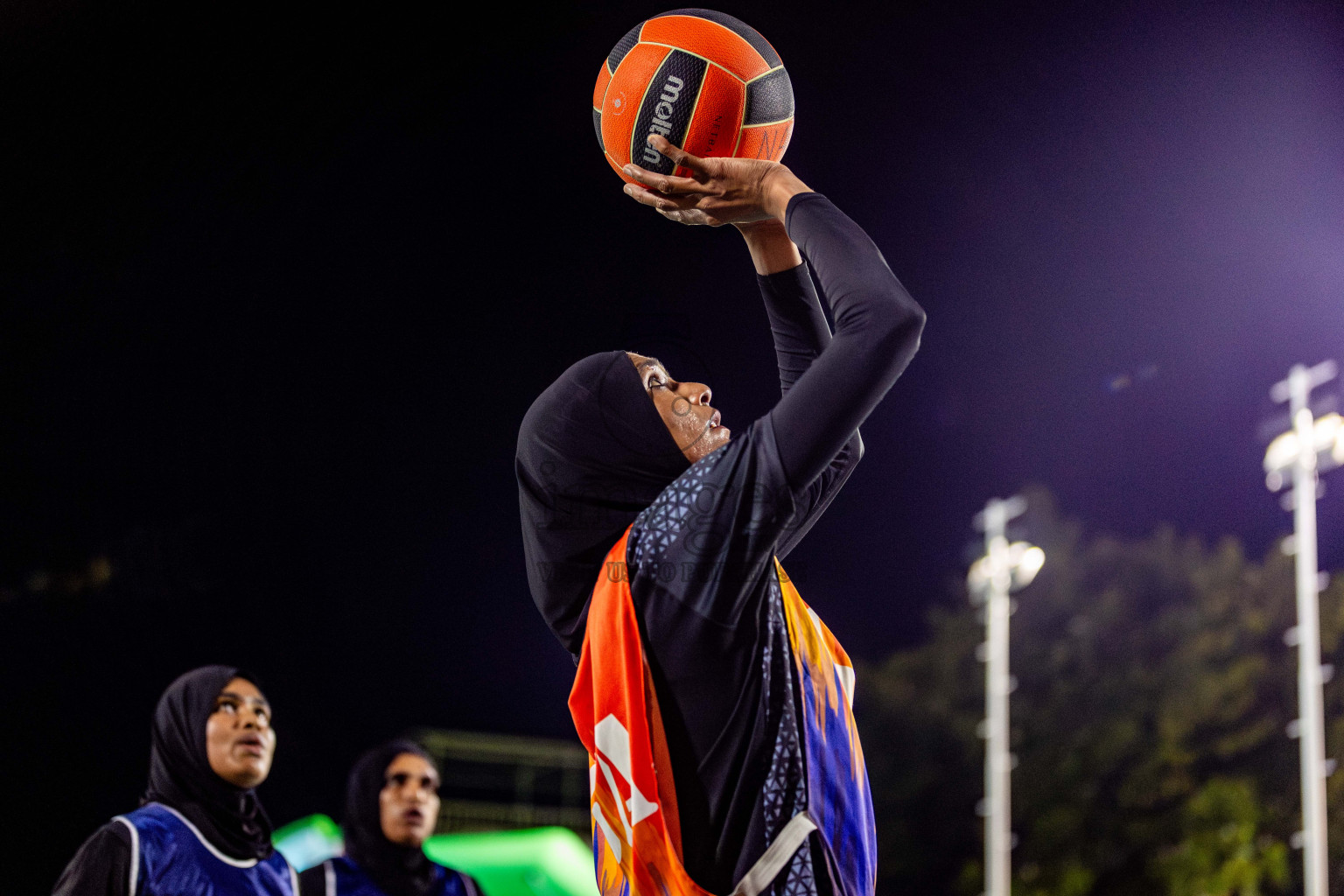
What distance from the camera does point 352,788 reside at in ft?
16.4

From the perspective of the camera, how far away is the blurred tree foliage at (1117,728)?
16.8 m

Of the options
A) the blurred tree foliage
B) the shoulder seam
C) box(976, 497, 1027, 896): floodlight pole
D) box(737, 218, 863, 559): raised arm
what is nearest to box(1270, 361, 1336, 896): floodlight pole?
the blurred tree foliage

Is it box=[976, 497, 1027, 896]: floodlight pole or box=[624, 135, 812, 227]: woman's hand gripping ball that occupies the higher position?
box=[976, 497, 1027, 896]: floodlight pole

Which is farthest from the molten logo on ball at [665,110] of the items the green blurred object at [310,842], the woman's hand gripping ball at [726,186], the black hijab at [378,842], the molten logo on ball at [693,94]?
the green blurred object at [310,842]

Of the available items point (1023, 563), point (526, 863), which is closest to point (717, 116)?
point (526, 863)

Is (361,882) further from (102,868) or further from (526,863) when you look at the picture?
(526,863)

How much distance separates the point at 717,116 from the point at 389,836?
12.2 ft

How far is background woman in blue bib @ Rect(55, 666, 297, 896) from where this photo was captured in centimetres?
339

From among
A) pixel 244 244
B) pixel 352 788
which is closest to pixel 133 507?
pixel 244 244

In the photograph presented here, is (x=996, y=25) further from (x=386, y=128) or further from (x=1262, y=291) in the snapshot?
(x=1262, y=291)

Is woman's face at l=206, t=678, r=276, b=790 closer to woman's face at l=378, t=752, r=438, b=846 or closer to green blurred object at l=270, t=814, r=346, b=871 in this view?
woman's face at l=378, t=752, r=438, b=846

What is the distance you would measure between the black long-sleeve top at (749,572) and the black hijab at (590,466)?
0.36ft

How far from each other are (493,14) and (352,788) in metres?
7.71

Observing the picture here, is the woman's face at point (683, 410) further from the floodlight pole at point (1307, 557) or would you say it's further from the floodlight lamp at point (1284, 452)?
the floodlight lamp at point (1284, 452)
